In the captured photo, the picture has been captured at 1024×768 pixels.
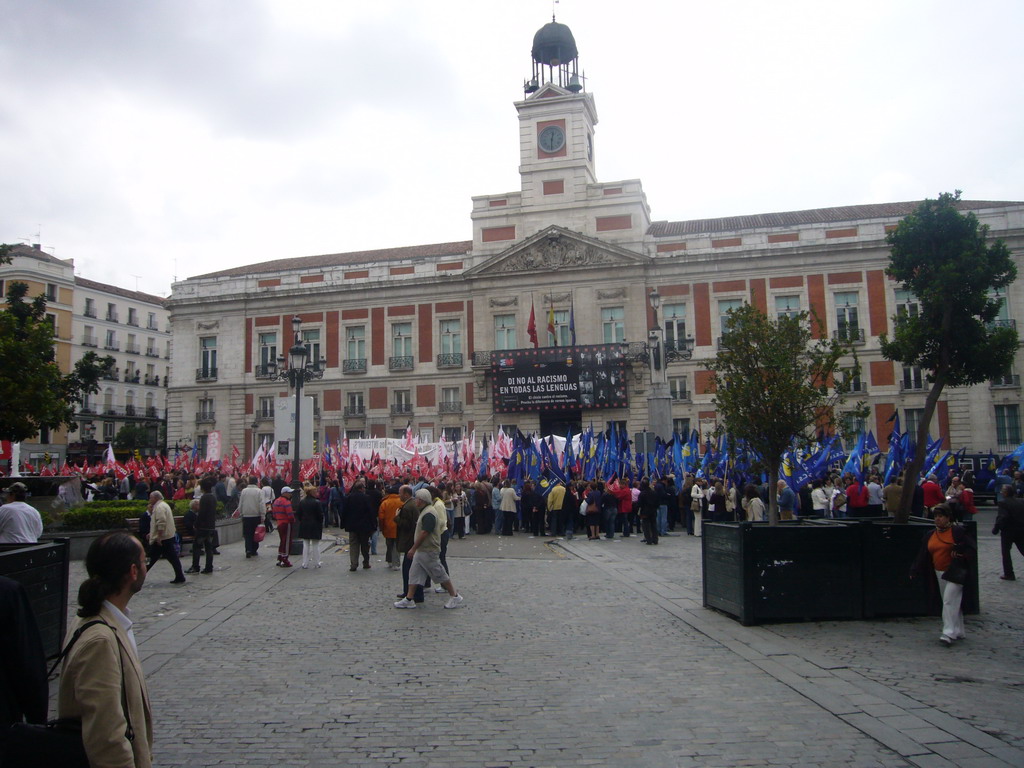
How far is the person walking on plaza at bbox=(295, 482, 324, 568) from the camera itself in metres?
14.3

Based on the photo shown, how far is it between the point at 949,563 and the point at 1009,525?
13.6ft

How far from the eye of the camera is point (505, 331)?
42844mm

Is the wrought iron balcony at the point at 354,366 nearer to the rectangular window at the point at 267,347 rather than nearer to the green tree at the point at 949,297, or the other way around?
the rectangular window at the point at 267,347

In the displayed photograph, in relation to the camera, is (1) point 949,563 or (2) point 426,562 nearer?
(1) point 949,563

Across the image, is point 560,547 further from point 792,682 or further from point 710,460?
point 792,682

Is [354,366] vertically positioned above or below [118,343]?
below

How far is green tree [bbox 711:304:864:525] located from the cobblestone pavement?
2.33 meters

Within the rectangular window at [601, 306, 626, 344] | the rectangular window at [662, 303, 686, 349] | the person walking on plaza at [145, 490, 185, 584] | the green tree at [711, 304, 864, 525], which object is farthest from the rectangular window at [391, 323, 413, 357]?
the green tree at [711, 304, 864, 525]

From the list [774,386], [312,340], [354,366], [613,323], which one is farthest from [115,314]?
[774,386]

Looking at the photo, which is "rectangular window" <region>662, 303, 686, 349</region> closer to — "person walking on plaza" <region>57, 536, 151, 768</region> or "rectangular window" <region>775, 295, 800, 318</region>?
"rectangular window" <region>775, 295, 800, 318</region>

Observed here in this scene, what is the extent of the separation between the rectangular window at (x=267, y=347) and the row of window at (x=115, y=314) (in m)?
17.8

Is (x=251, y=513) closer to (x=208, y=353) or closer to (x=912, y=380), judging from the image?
(x=912, y=380)

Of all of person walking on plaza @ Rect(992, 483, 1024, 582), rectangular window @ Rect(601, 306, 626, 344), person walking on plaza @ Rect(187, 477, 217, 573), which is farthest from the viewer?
rectangular window @ Rect(601, 306, 626, 344)

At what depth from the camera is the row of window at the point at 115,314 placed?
185 feet
